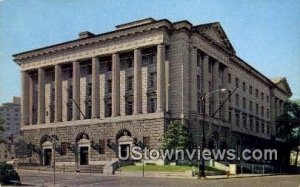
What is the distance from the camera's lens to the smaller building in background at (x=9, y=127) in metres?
24.7

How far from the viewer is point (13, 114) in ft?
95.5

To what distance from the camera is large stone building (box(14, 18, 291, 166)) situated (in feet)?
92.6

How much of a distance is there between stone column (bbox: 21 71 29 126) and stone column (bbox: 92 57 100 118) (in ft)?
23.3

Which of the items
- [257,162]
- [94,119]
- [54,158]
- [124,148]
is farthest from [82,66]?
[257,162]

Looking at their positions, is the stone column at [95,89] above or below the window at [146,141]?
above

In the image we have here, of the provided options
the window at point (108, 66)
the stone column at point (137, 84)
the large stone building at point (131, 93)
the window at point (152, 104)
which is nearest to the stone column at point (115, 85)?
the large stone building at point (131, 93)

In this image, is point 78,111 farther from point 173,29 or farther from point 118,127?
point 173,29

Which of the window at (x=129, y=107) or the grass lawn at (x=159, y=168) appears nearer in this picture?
the grass lawn at (x=159, y=168)

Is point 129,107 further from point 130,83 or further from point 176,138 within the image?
point 176,138

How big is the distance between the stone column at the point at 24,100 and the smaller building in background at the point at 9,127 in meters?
0.32

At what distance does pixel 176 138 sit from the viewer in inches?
1292

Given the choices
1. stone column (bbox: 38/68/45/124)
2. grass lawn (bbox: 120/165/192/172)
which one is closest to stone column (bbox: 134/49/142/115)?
grass lawn (bbox: 120/165/192/172)

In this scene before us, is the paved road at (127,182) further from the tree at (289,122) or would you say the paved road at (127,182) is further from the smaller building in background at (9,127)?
the tree at (289,122)

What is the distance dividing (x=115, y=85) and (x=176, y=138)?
Result: 7939 mm
